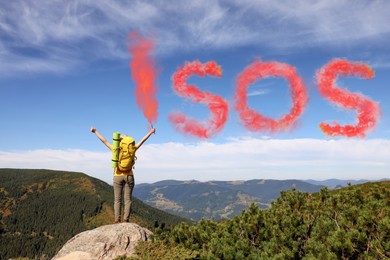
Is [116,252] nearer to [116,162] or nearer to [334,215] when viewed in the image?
[116,162]

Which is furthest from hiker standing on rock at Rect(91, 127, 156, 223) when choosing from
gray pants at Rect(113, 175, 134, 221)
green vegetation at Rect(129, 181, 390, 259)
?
green vegetation at Rect(129, 181, 390, 259)

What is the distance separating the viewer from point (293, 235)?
42.0 feet

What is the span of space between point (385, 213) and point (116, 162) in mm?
12229

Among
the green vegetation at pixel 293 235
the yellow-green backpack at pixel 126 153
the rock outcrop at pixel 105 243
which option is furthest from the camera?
the yellow-green backpack at pixel 126 153

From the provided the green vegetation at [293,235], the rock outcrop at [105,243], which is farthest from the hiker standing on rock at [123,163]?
the green vegetation at [293,235]

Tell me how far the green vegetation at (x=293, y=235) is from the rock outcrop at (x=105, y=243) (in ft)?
3.09

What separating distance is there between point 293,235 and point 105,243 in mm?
8196

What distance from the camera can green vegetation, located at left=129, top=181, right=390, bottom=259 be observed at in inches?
413

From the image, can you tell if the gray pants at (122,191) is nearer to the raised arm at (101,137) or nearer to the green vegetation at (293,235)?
the raised arm at (101,137)

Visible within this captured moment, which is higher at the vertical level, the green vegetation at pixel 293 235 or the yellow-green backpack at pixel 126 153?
the yellow-green backpack at pixel 126 153

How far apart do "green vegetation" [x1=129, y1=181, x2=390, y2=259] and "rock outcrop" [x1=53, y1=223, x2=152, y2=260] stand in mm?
942

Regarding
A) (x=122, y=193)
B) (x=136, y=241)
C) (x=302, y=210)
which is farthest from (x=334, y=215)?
(x=122, y=193)

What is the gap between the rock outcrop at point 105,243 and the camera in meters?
13.6

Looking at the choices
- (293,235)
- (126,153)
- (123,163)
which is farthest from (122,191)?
(293,235)
